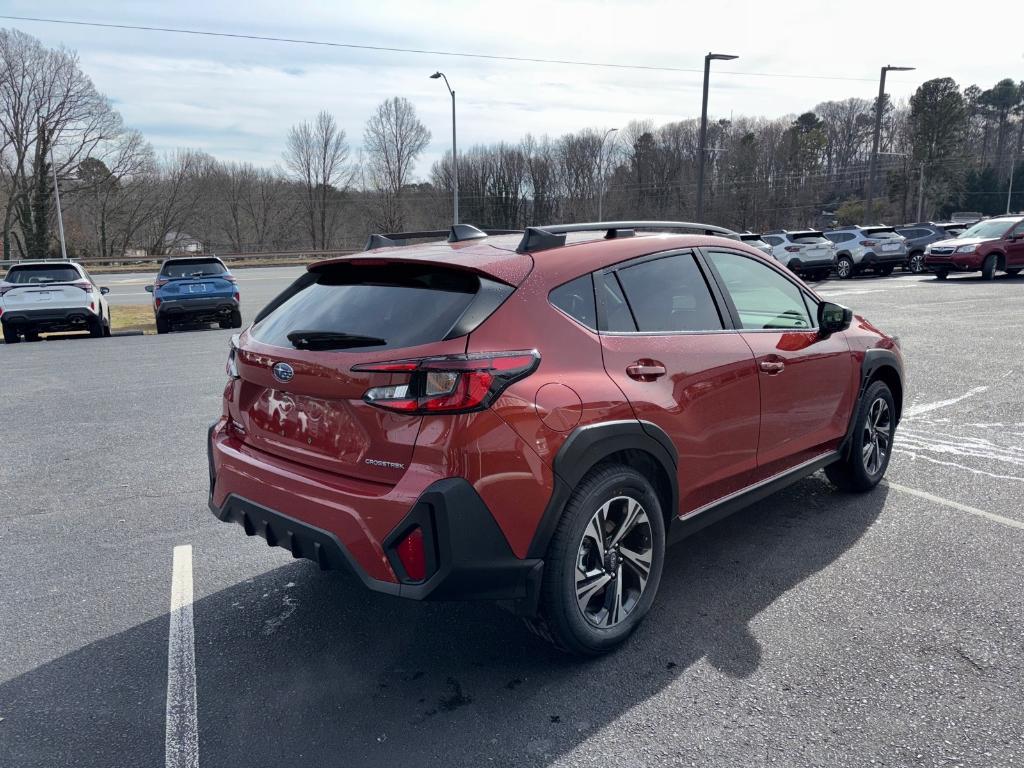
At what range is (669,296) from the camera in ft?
11.4

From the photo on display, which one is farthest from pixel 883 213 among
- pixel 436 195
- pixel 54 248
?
pixel 54 248

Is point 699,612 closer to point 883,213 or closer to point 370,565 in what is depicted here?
point 370,565

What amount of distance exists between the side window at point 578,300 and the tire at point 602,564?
605mm

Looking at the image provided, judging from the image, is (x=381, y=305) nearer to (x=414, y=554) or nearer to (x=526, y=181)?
(x=414, y=554)

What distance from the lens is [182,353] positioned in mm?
11719

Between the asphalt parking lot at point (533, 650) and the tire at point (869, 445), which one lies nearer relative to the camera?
the asphalt parking lot at point (533, 650)

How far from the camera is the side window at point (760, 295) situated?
3.89 meters

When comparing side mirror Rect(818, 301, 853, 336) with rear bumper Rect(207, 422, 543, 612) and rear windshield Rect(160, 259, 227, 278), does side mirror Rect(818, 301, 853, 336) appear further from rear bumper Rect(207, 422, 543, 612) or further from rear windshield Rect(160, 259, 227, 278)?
rear windshield Rect(160, 259, 227, 278)

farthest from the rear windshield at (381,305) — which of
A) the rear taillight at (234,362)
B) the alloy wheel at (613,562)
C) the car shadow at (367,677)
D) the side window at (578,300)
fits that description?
the car shadow at (367,677)

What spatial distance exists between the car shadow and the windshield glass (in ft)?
75.7

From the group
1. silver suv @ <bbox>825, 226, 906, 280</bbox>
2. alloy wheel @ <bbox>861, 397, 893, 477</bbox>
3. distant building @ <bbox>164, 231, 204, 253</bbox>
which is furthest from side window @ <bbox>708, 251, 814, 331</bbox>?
distant building @ <bbox>164, 231, 204, 253</bbox>

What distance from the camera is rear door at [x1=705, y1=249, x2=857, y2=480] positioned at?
384 cm

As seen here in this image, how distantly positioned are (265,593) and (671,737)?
Answer: 208 cm

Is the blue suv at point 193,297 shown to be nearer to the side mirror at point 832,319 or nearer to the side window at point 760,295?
the side window at point 760,295
